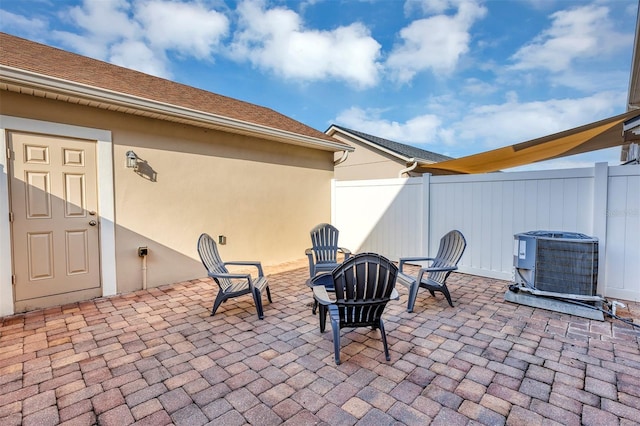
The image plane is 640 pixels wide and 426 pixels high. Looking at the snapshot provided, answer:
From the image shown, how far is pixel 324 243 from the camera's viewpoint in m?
5.26

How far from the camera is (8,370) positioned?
99.5 inches

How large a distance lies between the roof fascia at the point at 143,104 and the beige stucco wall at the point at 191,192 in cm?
37

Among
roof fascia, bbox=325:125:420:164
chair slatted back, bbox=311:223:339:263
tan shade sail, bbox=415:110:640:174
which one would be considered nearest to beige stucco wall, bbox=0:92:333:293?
chair slatted back, bbox=311:223:339:263

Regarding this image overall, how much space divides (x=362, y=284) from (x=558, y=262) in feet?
8.99

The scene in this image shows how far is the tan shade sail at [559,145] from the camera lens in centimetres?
433

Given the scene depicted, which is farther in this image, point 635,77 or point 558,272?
point 635,77

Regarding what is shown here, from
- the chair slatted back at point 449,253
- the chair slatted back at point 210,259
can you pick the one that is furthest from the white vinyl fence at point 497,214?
the chair slatted back at point 210,259

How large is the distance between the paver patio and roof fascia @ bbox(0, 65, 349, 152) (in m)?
2.78

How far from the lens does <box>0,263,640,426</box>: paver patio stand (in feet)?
6.52

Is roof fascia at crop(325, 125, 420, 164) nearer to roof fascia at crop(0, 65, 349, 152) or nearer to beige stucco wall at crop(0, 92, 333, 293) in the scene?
beige stucco wall at crop(0, 92, 333, 293)

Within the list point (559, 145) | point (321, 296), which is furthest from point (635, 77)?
point (321, 296)

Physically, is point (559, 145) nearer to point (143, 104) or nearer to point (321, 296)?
point (321, 296)

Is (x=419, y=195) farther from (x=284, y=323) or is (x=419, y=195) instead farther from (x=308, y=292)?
(x=284, y=323)

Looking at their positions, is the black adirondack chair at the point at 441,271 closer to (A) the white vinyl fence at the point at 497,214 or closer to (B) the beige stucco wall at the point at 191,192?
(A) the white vinyl fence at the point at 497,214
